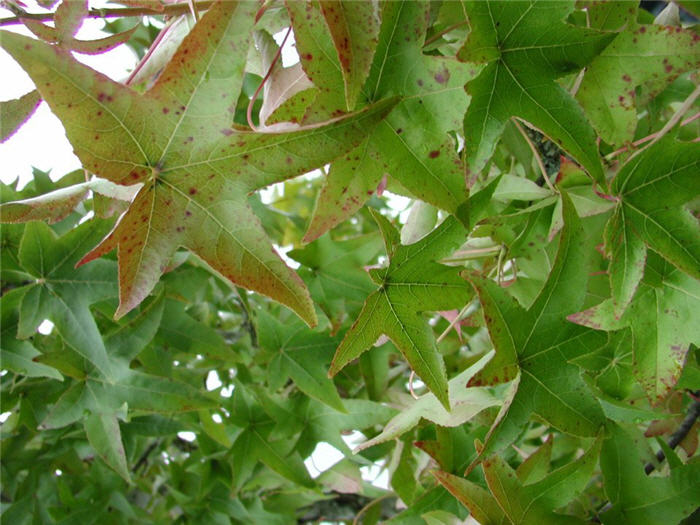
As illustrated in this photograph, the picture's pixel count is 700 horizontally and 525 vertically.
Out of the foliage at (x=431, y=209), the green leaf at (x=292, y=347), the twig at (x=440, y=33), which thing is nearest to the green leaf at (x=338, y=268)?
the green leaf at (x=292, y=347)

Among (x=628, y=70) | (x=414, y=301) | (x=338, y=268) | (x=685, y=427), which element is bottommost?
Result: (x=685, y=427)

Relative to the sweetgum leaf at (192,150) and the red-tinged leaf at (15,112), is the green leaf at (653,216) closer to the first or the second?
the sweetgum leaf at (192,150)

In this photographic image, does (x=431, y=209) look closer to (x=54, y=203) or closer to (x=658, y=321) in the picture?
(x=658, y=321)

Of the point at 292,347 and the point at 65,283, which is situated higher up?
the point at 65,283

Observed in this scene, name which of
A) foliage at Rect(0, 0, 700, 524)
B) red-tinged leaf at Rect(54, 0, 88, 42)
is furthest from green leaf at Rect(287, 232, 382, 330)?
red-tinged leaf at Rect(54, 0, 88, 42)

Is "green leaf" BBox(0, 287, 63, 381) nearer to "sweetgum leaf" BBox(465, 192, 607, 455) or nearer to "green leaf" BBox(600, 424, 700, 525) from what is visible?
"sweetgum leaf" BBox(465, 192, 607, 455)

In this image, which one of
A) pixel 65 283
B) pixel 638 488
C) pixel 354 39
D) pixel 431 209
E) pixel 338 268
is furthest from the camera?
pixel 338 268

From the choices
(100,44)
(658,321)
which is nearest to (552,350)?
(658,321)
